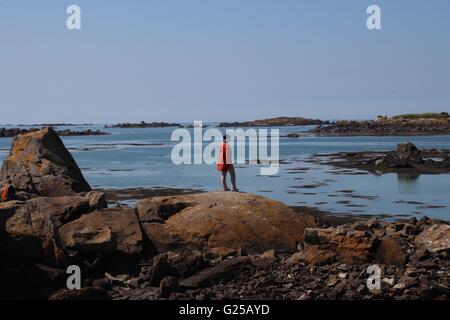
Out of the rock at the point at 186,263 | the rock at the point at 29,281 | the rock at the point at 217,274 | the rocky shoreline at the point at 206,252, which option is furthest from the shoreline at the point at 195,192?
the rock at the point at 29,281

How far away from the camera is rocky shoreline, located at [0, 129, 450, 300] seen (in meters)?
11.1

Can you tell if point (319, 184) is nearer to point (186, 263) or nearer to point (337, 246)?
point (337, 246)

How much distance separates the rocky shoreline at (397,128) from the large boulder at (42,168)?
86737 mm

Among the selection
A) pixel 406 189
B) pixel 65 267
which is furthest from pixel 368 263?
pixel 406 189

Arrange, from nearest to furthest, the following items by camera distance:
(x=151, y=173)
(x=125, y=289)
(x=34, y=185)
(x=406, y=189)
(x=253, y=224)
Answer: (x=125, y=289)
(x=253, y=224)
(x=34, y=185)
(x=406, y=189)
(x=151, y=173)

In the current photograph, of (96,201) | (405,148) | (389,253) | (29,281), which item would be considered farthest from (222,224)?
(405,148)

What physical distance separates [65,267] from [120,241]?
1641 mm

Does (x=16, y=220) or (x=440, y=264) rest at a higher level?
(x=16, y=220)

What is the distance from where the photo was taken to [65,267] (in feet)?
39.0

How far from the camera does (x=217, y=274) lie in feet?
39.1

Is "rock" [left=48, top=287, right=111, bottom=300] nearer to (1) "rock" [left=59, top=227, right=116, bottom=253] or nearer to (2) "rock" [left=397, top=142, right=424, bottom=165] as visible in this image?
(1) "rock" [left=59, top=227, right=116, bottom=253]

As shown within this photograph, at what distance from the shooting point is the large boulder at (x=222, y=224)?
13805mm

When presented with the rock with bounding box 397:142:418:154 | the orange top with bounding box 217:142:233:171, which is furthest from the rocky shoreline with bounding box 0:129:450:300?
the rock with bounding box 397:142:418:154
